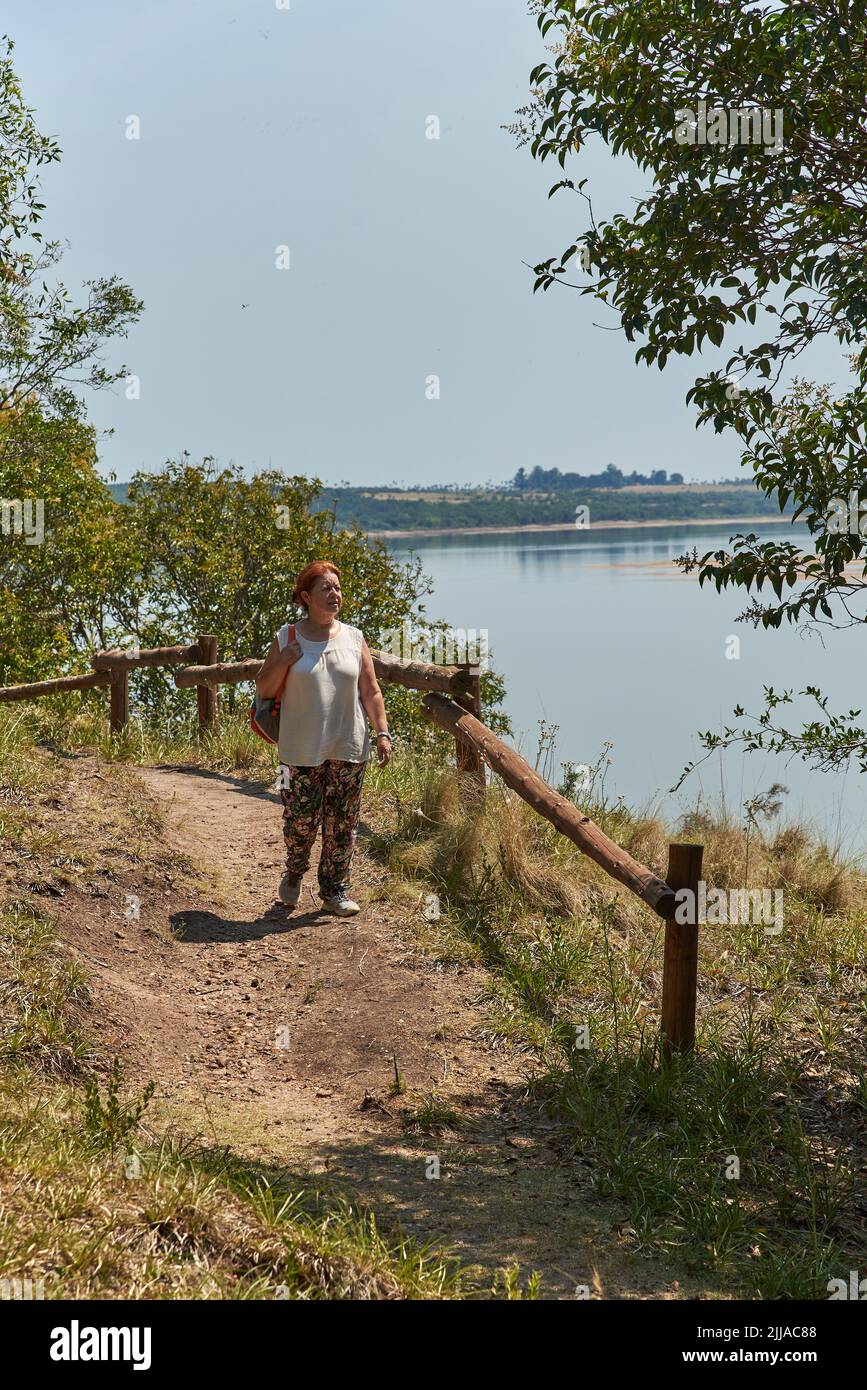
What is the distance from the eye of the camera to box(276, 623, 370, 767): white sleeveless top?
731 centimetres

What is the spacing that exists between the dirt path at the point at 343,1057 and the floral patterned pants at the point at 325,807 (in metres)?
0.47

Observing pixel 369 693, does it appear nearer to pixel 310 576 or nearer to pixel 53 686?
pixel 310 576

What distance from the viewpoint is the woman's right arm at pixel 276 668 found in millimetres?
7289

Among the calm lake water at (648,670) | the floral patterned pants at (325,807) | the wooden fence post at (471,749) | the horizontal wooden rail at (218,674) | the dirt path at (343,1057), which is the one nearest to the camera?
the dirt path at (343,1057)

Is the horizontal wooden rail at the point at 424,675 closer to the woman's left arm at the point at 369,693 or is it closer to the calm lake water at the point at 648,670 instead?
the calm lake water at the point at 648,670

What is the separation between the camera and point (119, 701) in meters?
12.8

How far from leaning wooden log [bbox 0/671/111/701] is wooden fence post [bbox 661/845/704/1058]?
749cm

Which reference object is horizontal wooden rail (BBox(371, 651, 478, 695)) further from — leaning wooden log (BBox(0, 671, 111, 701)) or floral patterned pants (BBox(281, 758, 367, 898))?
leaning wooden log (BBox(0, 671, 111, 701))

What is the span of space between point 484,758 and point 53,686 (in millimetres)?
5311

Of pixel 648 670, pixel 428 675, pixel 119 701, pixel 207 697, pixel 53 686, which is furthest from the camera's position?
pixel 648 670

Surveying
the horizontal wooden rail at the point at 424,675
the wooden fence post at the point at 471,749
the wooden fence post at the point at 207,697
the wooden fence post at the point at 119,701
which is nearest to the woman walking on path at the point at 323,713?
the horizontal wooden rail at the point at 424,675

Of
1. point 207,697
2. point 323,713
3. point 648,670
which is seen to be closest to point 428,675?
Result: point 323,713

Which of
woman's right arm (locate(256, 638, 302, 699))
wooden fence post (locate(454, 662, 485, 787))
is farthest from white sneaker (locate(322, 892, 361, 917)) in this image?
wooden fence post (locate(454, 662, 485, 787))

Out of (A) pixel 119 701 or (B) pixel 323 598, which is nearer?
(B) pixel 323 598
